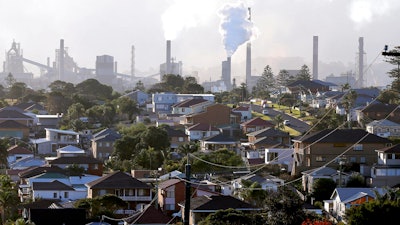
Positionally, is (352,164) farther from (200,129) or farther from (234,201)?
(200,129)

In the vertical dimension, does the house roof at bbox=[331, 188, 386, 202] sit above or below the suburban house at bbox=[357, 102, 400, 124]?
below

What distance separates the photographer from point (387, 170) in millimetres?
37500

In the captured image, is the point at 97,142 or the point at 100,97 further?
the point at 100,97

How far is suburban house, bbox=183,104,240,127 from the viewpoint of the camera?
58.4 metres

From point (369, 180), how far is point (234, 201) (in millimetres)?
7600

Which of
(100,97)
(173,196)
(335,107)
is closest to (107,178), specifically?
(173,196)

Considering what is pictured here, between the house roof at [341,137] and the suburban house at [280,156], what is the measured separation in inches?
48.1

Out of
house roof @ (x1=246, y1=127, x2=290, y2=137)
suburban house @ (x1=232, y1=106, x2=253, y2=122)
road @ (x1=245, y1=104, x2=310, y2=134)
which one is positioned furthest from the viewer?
suburban house @ (x1=232, y1=106, x2=253, y2=122)

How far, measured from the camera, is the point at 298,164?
40875mm

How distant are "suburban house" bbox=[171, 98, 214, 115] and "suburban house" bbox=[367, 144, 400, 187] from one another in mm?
23076

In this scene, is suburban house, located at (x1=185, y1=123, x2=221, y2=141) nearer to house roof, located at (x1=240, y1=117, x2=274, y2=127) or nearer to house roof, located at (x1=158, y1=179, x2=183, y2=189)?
house roof, located at (x1=240, y1=117, x2=274, y2=127)

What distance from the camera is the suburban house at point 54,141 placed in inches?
2080

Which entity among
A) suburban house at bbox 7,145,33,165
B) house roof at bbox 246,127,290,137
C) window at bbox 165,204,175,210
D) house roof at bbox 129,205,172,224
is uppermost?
house roof at bbox 246,127,290,137

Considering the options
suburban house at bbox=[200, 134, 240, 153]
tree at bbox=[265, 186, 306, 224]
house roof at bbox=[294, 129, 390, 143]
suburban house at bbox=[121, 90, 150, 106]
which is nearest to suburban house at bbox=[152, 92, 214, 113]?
suburban house at bbox=[121, 90, 150, 106]
